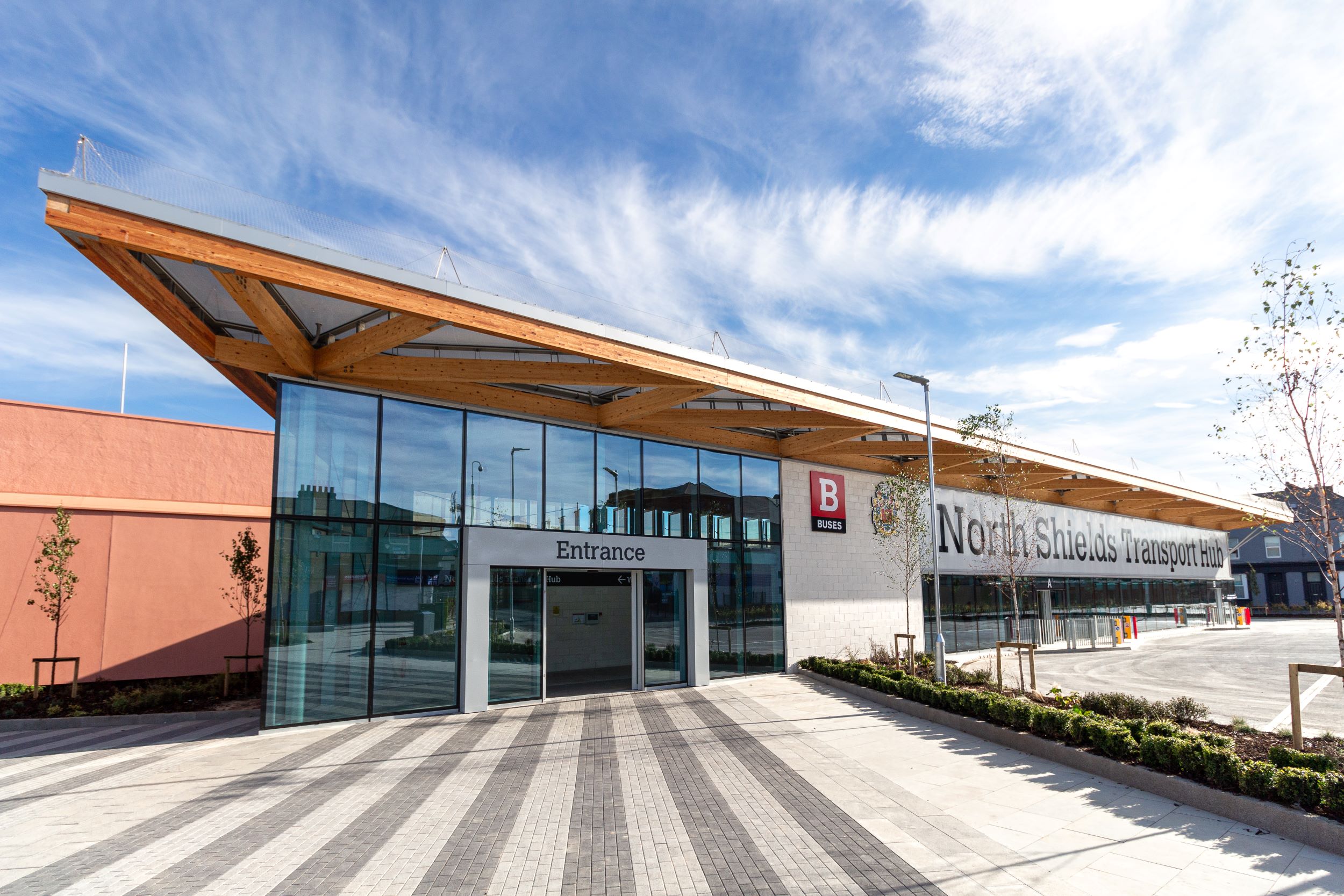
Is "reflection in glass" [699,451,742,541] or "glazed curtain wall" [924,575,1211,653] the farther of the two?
"glazed curtain wall" [924,575,1211,653]

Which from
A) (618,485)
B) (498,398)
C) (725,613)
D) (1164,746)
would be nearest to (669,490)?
(618,485)

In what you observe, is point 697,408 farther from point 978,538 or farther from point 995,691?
point 978,538

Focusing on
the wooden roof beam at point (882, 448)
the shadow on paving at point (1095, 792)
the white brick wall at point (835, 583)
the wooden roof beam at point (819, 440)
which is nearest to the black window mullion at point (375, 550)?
the shadow on paving at point (1095, 792)

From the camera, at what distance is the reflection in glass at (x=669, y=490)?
58.0ft

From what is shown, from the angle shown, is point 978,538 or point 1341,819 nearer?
point 1341,819

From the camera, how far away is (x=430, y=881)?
630cm

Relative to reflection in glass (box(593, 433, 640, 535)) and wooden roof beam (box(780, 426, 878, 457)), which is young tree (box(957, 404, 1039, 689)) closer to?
wooden roof beam (box(780, 426, 878, 457))

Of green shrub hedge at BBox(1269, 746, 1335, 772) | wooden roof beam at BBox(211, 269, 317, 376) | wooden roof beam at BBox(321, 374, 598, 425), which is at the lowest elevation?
green shrub hedge at BBox(1269, 746, 1335, 772)

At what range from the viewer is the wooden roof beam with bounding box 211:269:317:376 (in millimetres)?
10016

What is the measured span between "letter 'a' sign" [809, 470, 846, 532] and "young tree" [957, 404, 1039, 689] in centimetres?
378

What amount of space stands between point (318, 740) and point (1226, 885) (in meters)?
11.7

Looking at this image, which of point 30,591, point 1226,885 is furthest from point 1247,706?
point 30,591

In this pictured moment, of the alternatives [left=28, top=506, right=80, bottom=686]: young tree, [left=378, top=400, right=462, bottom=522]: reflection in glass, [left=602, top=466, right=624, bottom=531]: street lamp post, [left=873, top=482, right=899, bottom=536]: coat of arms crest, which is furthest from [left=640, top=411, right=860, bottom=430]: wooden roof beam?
[left=28, top=506, right=80, bottom=686]: young tree

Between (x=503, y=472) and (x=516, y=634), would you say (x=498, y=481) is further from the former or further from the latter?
(x=516, y=634)
